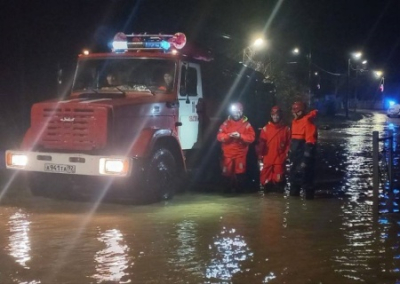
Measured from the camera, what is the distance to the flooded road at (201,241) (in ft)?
21.5

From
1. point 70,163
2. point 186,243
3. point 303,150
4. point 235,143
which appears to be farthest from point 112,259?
point 303,150

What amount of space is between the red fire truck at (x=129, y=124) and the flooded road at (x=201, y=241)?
538 mm

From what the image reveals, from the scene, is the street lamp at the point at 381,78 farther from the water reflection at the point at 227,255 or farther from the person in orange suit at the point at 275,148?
the water reflection at the point at 227,255

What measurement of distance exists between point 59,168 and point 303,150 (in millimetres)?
4126

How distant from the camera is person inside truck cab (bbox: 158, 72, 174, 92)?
1089 cm

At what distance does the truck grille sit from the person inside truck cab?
146cm

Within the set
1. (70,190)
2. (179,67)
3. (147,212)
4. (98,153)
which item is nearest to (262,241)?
(147,212)

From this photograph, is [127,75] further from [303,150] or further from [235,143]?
[303,150]

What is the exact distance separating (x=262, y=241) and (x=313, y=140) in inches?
140

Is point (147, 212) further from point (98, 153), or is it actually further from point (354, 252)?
point (354, 252)

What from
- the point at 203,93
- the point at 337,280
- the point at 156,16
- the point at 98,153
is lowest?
the point at 337,280

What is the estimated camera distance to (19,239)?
800 centimetres

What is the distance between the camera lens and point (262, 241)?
7988 mm

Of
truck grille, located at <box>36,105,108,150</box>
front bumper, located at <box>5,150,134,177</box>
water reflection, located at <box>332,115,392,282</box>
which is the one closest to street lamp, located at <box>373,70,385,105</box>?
water reflection, located at <box>332,115,392,282</box>
